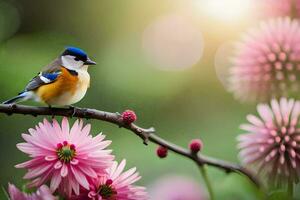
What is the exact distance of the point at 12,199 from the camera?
26cm

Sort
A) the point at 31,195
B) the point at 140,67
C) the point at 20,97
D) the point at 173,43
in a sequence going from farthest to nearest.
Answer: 1. the point at 173,43
2. the point at 140,67
3. the point at 20,97
4. the point at 31,195

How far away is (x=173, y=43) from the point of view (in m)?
1.98

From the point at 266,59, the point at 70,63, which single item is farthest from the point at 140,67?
the point at 70,63

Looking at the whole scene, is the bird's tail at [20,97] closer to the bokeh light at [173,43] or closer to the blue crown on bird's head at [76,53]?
the blue crown on bird's head at [76,53]

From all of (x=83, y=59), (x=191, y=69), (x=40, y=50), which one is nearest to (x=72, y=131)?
(x=83, y=59)

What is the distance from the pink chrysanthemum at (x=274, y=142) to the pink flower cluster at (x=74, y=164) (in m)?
0.12

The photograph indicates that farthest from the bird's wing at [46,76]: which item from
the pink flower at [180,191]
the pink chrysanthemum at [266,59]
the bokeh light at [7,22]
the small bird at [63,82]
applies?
the bokeh light at [7,22]

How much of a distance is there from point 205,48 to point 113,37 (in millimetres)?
358

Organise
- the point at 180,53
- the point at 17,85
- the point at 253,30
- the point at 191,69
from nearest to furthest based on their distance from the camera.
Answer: the point at 253,30, the point at 17,85, the point at 191,69, the point at 180,53

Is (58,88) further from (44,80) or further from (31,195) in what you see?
(31,195)

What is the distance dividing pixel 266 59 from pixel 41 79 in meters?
0.30

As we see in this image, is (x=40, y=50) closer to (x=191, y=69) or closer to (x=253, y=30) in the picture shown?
(x=253, y=30)

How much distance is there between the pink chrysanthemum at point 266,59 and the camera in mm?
612

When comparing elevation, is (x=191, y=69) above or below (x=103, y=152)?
above
